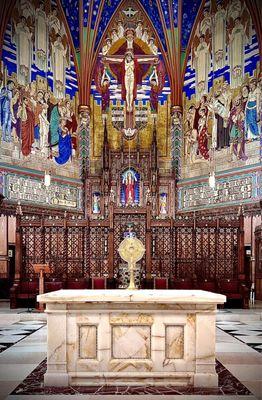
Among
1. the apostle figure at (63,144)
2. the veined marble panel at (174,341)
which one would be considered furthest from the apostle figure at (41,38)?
the veined marble panel at (174,341)

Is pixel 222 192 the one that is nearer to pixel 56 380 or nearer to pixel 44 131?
pixel 44 131

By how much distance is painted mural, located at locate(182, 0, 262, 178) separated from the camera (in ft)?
59.5

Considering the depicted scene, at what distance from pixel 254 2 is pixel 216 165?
19.8ft

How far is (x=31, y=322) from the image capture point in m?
10.9

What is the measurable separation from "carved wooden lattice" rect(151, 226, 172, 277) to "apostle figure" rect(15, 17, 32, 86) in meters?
8.17

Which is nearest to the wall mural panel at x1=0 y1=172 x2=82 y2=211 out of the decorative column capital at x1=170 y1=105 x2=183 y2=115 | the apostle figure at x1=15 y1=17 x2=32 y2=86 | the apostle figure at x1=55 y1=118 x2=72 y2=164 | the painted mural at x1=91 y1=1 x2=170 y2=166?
the apostle figure at x1=55 y1=118 x2=72 y2=164

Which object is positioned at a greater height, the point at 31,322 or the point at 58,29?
the point at 58,29

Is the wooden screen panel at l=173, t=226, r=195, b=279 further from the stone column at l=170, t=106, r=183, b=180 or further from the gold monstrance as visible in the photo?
the gold monstrance

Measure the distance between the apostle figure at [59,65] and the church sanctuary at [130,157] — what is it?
0.06m

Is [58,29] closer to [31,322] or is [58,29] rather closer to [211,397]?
[31,322]

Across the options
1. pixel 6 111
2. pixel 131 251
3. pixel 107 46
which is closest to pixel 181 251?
pixel 6 111

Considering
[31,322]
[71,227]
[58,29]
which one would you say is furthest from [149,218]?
[58,29]

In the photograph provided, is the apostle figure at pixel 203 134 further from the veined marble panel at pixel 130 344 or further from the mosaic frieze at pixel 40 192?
the veined marble panel at pixel 130 344

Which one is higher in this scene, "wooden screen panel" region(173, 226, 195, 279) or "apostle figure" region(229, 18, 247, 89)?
"apostle figure" region(229, 18, 247, 89)
